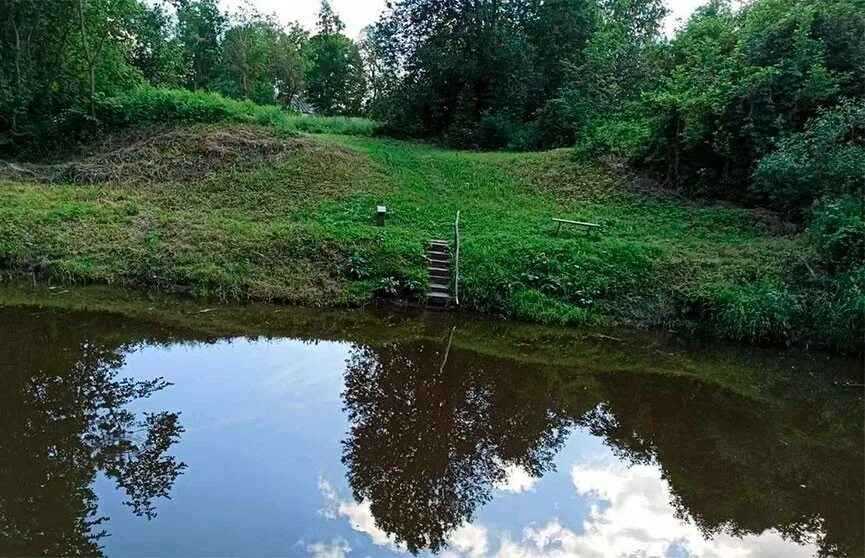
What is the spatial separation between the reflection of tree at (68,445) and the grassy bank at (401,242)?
3693mm

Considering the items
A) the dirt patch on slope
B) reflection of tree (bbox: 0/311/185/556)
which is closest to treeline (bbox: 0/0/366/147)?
the dirt patch on slope

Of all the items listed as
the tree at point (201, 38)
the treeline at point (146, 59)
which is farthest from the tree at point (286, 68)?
the tree at point (201, 38)

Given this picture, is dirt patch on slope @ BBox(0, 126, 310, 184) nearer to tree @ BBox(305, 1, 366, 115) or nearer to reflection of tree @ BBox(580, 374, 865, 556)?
reflection of tree @ BBox(580, 374, 865, 556)

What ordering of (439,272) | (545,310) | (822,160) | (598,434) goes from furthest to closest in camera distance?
(439,272) < (822,160) < (545,310) < (598,434)

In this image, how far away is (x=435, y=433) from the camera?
698cm

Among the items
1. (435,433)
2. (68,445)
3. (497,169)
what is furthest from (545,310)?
(68,445)

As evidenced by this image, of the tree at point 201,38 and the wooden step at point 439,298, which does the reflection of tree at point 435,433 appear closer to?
the wooden step at point 439,298

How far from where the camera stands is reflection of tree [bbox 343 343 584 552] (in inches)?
225

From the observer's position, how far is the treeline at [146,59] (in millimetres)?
17000

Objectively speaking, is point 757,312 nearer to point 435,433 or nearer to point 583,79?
point 435,433

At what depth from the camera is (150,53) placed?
2350 centimetres

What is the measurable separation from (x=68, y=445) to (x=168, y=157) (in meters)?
11.8

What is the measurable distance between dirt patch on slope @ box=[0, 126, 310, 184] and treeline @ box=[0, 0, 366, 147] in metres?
1.70

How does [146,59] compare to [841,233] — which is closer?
[841,233]
